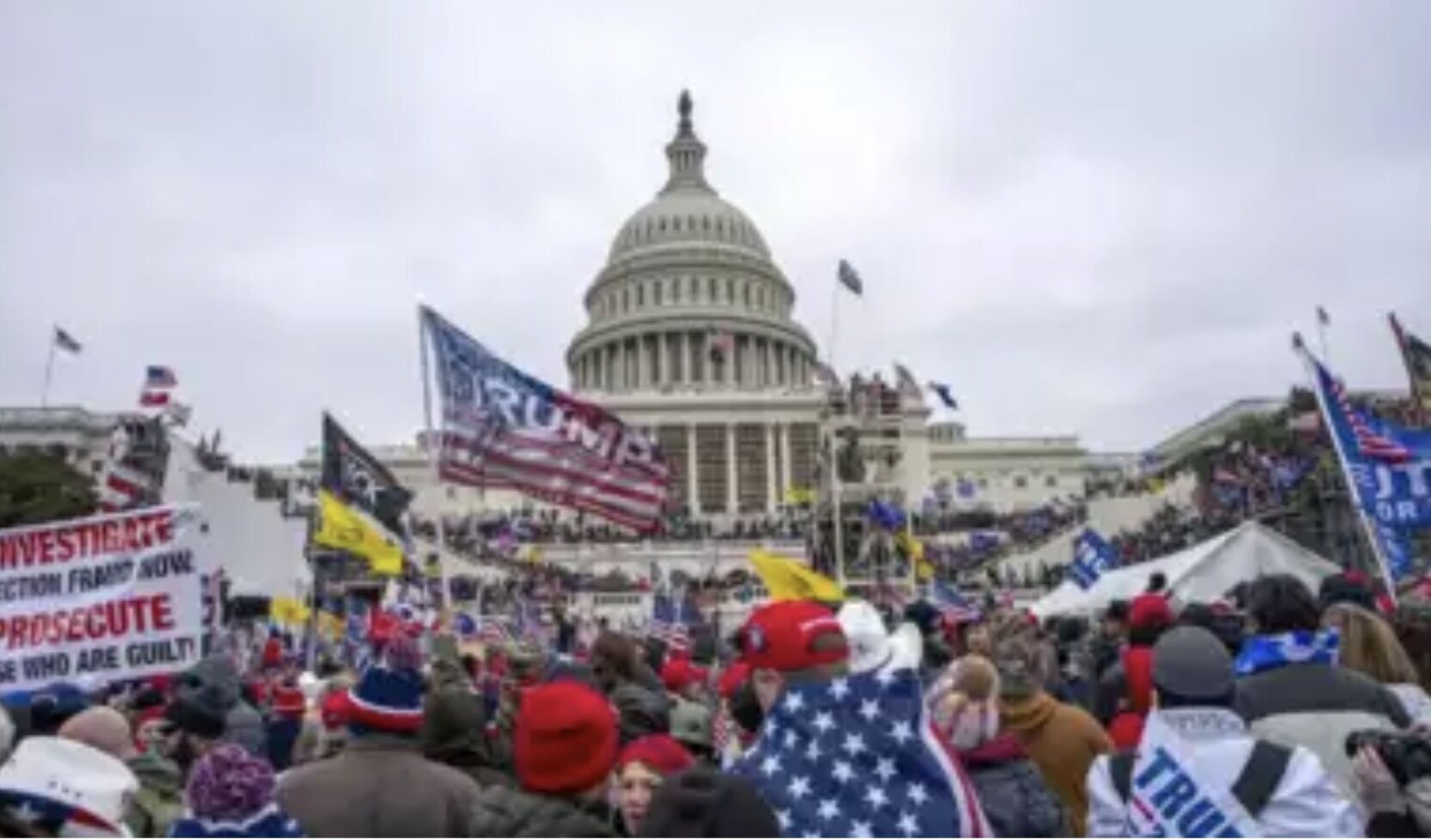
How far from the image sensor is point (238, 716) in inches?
286

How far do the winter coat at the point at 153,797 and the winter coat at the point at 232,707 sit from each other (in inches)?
41.1

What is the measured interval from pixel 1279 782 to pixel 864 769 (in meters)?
1.10

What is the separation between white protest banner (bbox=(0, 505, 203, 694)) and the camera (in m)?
7.73

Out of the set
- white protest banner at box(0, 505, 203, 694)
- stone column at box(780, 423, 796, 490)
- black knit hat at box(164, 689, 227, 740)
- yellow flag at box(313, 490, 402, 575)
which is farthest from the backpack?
stone column at box(780, 423, 796, 490)

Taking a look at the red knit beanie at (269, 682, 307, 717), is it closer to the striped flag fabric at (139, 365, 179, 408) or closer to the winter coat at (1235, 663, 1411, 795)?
the winter coat at (1235, 663, 1411, 795)

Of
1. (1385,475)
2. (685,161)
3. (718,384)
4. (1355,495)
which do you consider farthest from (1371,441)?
(685,161)

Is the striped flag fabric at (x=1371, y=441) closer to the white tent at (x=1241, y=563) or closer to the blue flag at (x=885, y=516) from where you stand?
the white tent at (x=1241, y=563)

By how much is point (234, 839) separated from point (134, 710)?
15.8ft

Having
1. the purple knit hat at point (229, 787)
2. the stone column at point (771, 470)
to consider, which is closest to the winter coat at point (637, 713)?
the purple knit hat at point (229, 787)

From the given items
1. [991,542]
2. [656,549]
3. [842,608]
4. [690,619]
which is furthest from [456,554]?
[842,608]

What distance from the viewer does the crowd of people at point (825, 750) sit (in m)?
3.53

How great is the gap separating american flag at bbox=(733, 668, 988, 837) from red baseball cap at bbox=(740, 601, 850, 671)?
0.15 metres

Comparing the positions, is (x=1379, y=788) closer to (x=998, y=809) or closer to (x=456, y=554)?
(x=998, y=809)

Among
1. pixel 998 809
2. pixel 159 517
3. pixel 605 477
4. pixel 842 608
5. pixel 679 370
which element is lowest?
pixel 998 809
